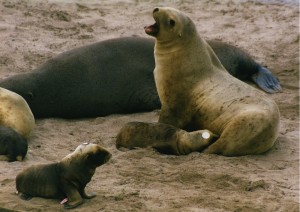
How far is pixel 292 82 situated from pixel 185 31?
234cm

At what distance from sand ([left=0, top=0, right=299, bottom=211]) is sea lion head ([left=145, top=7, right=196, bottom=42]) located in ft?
3.15

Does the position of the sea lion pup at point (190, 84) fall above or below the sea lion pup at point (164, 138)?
above

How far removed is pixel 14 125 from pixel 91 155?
1.91 metres

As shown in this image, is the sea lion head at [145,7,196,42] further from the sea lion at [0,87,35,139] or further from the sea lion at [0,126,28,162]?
the sea lion at [0,126,28,162]

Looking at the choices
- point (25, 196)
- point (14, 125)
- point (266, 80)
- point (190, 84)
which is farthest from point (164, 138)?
point (266, 80)

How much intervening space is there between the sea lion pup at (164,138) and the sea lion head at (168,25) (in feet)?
2.66

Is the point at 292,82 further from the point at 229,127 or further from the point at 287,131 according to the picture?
the point at 229,127

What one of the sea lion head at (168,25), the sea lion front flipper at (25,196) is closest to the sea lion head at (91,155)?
the sea lion front flipper at (25,196)

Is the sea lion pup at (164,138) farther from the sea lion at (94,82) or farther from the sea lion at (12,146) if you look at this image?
the sea lion at (94,82)

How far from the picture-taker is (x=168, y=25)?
736cm

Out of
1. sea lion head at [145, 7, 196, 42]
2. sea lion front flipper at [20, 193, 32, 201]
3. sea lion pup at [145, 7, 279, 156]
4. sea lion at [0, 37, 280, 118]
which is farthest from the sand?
sea lion head at [145, 7, 196, 42]

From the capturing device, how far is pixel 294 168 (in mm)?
6676

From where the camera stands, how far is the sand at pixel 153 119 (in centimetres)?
558

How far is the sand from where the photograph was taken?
18.3 feet
